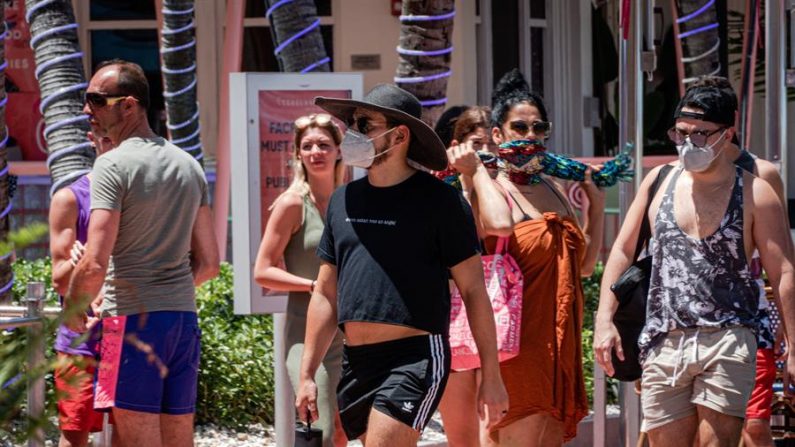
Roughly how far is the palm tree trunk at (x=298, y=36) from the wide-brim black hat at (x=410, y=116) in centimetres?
348

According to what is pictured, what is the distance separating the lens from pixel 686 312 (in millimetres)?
5152

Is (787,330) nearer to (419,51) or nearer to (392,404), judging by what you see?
(392,404)

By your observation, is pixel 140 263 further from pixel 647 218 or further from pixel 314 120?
pixel 647 218

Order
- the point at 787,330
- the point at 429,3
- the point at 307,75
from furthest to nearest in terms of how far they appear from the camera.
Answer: the point at 429,3 < the point at 307,75 < the point at 787,330

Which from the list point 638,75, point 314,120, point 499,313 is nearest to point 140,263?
point 314,120

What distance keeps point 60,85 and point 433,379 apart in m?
4.70

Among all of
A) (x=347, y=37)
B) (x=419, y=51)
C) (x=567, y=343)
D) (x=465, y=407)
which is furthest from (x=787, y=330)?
(x=347, y=37)

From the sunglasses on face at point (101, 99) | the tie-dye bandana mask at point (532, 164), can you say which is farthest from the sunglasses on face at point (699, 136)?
the sunglasses on face at point (101, 99)

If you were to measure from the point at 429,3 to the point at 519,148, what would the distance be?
2266 mm

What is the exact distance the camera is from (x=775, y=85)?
295 inches

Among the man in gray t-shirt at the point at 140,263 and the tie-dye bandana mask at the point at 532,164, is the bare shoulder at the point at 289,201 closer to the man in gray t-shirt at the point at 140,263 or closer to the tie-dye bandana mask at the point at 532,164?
the man in gray t-shirt at the point at 140,263

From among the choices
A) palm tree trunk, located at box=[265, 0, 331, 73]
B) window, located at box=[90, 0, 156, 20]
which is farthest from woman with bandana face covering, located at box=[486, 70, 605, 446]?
window, located at box=[90, 0, 156, 20]

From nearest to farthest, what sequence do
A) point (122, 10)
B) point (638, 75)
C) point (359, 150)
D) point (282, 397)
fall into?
point (359, 150) < point (282, 397) < point (638, 75) < point (122, 10)

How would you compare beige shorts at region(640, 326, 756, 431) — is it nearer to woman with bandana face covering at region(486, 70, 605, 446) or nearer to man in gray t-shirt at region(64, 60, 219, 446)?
woman with bandana face covering at region(486, 70, 605, 446)
